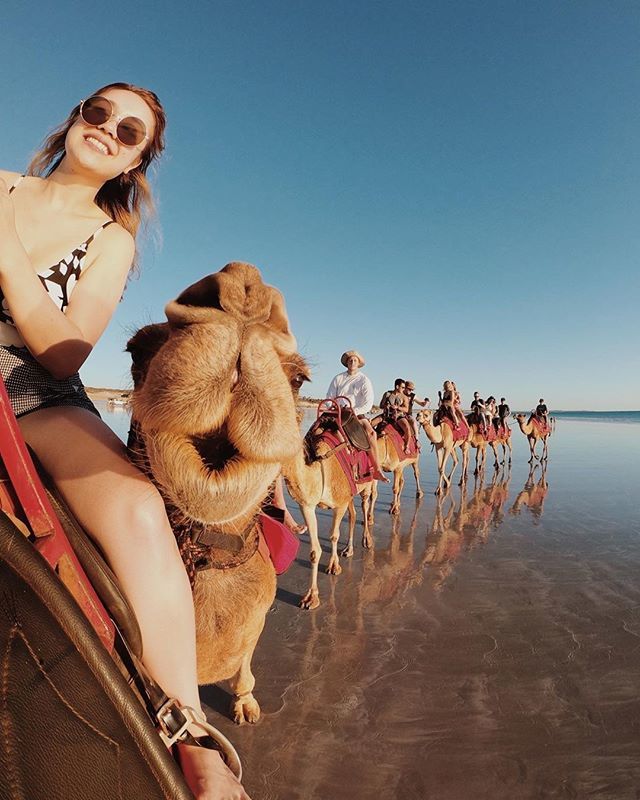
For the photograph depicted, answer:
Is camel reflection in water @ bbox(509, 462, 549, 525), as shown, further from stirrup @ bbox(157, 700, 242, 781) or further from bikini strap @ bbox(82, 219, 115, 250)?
bikini strap @ bbox(82, 219, 115, 250)

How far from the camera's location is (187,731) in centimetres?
104

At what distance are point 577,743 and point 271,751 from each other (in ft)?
6.61

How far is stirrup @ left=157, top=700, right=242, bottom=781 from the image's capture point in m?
0.99

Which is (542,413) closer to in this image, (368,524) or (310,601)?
(368,524)

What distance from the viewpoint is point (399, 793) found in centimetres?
271

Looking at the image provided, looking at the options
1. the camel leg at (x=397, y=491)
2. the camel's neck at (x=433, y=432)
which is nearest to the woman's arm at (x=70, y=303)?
the camel leg at (x=397, y=491)

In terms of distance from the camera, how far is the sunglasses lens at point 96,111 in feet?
4.69

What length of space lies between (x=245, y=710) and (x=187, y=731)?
8.79 feet

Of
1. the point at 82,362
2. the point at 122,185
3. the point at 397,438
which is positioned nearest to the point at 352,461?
the point at 397,438

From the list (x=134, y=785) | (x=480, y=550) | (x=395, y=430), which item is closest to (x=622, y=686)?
(x=480, y=550)

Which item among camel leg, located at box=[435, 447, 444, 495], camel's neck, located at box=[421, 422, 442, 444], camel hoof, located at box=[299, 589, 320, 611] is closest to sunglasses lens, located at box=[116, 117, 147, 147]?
camel hoof, located at box=[299, 589, 320, 611]

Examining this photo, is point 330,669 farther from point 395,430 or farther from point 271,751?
point 395,430

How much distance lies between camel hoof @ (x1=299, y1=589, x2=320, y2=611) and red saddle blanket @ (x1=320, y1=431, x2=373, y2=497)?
6.34 feet

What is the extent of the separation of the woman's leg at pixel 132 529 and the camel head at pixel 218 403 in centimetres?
10
